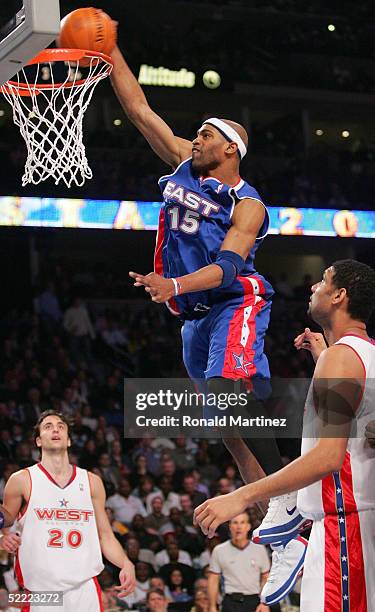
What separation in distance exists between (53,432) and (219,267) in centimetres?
215

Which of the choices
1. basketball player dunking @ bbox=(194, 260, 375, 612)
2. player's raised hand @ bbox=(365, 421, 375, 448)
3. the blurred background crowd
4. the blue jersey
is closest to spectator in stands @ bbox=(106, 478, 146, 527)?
the blurred background crowd

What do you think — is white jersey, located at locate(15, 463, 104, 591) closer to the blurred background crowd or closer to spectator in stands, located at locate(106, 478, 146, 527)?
the blurred background crowd

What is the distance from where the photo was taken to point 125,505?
35.5 ft

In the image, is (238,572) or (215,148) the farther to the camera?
(238,572)

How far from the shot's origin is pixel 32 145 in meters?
5.73

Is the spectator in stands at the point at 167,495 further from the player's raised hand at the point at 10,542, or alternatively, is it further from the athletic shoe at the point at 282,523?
the athletic shoe at the point at 282,523

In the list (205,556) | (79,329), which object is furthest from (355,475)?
(79,329)

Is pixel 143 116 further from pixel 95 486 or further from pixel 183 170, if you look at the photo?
pixel 95 486

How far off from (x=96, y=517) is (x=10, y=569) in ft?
9.73

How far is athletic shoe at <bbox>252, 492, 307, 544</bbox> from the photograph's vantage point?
4.61 m

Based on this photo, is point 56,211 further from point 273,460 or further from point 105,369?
point 273,460

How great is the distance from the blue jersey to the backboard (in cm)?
124

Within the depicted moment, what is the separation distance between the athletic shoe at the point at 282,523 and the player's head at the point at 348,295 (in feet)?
3.37

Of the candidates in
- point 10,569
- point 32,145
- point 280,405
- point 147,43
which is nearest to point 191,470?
point 280,405
